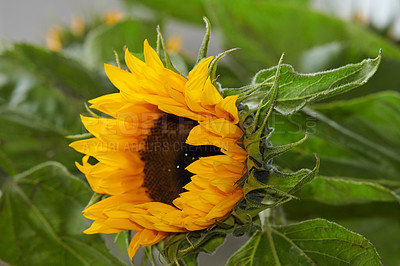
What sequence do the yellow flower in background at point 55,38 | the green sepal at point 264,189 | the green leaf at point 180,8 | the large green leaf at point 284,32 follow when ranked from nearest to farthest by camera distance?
the green sepal at point 264,189, the large green leaf at point 284,32, the green leaf at point 180,8, the yellow flower in background at point 55,38

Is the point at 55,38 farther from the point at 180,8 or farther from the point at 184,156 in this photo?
the point at 184,156

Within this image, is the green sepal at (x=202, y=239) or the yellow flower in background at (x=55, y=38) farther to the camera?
the yellow flower in background at (x=55, y=38)

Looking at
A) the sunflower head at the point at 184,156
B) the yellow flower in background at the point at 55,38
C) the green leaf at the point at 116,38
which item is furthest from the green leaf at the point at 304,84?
the yellow flower in background at the point at 55,38

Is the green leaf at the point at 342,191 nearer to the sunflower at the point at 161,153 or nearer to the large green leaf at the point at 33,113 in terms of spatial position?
the sunflower at the point at 161,153

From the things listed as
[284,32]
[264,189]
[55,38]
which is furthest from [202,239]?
[55,38]

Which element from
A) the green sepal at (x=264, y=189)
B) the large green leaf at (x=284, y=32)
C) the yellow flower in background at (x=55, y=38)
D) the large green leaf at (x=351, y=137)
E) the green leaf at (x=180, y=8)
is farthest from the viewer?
the yellow flower in background at (x=55, y=38)

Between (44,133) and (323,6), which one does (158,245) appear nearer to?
(44,133)

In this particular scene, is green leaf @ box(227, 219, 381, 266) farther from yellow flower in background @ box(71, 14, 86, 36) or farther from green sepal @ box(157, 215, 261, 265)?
yellow flower in background @ box(71, 14, 86, 36)

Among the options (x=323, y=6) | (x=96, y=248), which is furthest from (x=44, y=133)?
(x=323, y=6)

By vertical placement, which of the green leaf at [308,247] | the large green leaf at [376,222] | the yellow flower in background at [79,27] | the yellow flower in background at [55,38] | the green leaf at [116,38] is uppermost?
the green leaf at [308,247]
